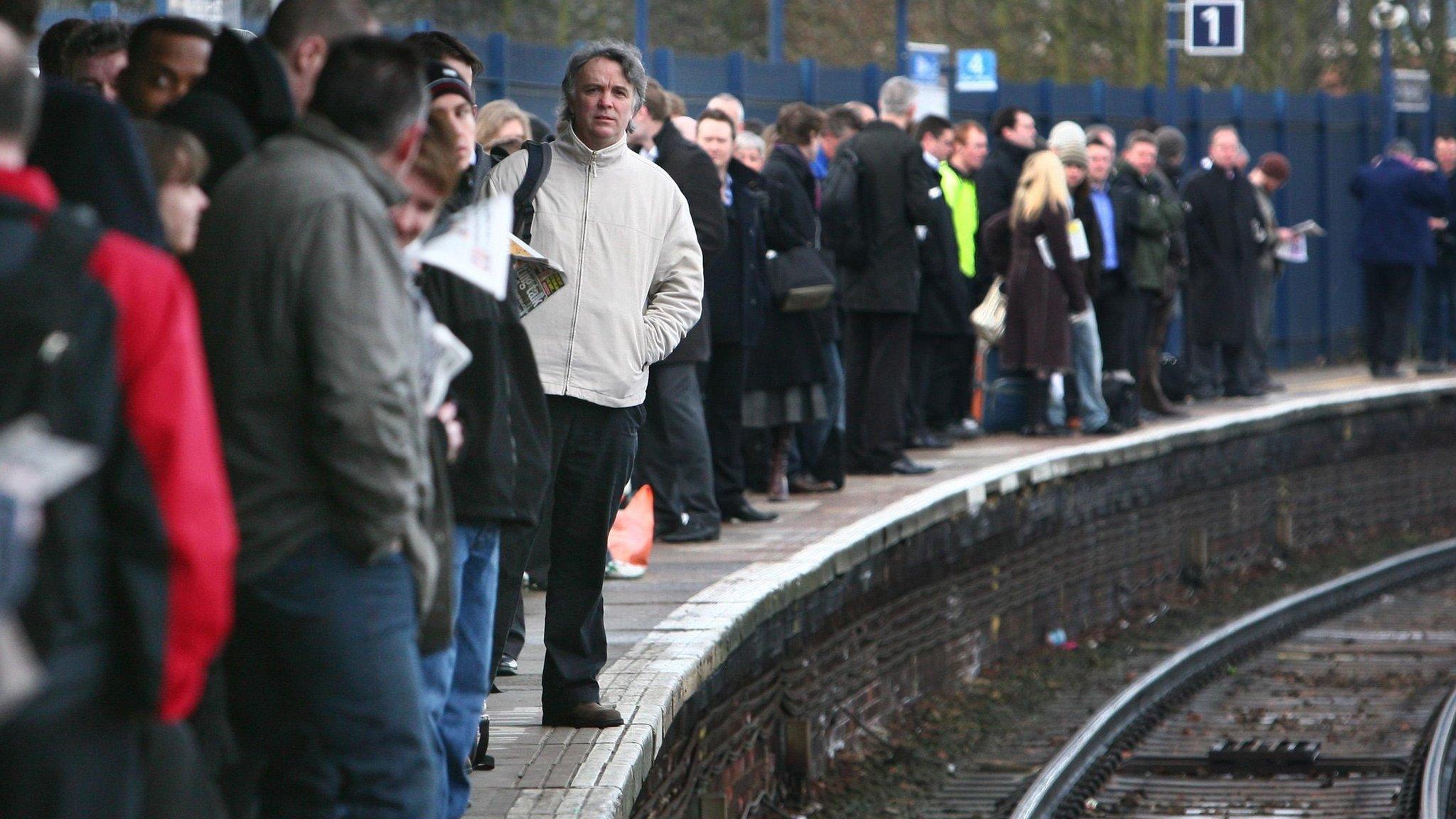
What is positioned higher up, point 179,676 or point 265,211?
point 265,211

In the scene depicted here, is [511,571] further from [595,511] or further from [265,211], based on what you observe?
[265,211]

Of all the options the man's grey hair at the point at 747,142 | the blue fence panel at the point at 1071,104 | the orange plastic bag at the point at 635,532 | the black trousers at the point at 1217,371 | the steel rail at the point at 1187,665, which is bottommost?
the steel rail at the point at 1187,665

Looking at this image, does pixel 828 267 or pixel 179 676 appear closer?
pixel 179 676

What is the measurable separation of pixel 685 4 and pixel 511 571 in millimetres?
23012

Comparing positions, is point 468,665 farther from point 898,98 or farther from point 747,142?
point 898,98

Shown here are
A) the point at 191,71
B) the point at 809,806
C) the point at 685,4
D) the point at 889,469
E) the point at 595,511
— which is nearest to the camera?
the point at 191,71

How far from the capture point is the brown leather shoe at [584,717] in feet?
20.9

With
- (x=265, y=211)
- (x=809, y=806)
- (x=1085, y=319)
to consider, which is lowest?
(x=809, y=806)

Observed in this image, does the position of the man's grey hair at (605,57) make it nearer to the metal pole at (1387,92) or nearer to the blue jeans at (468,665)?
the blue jeans at (468,665)

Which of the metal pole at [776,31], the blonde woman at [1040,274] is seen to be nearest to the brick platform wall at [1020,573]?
the blonde woman at [1040,274]

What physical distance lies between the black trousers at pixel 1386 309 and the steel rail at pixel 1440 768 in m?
9.30

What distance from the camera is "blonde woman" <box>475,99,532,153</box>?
8141 mm

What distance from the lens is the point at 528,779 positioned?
590 centimetres

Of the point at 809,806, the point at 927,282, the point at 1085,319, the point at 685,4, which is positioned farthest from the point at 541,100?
the point at 685,4
